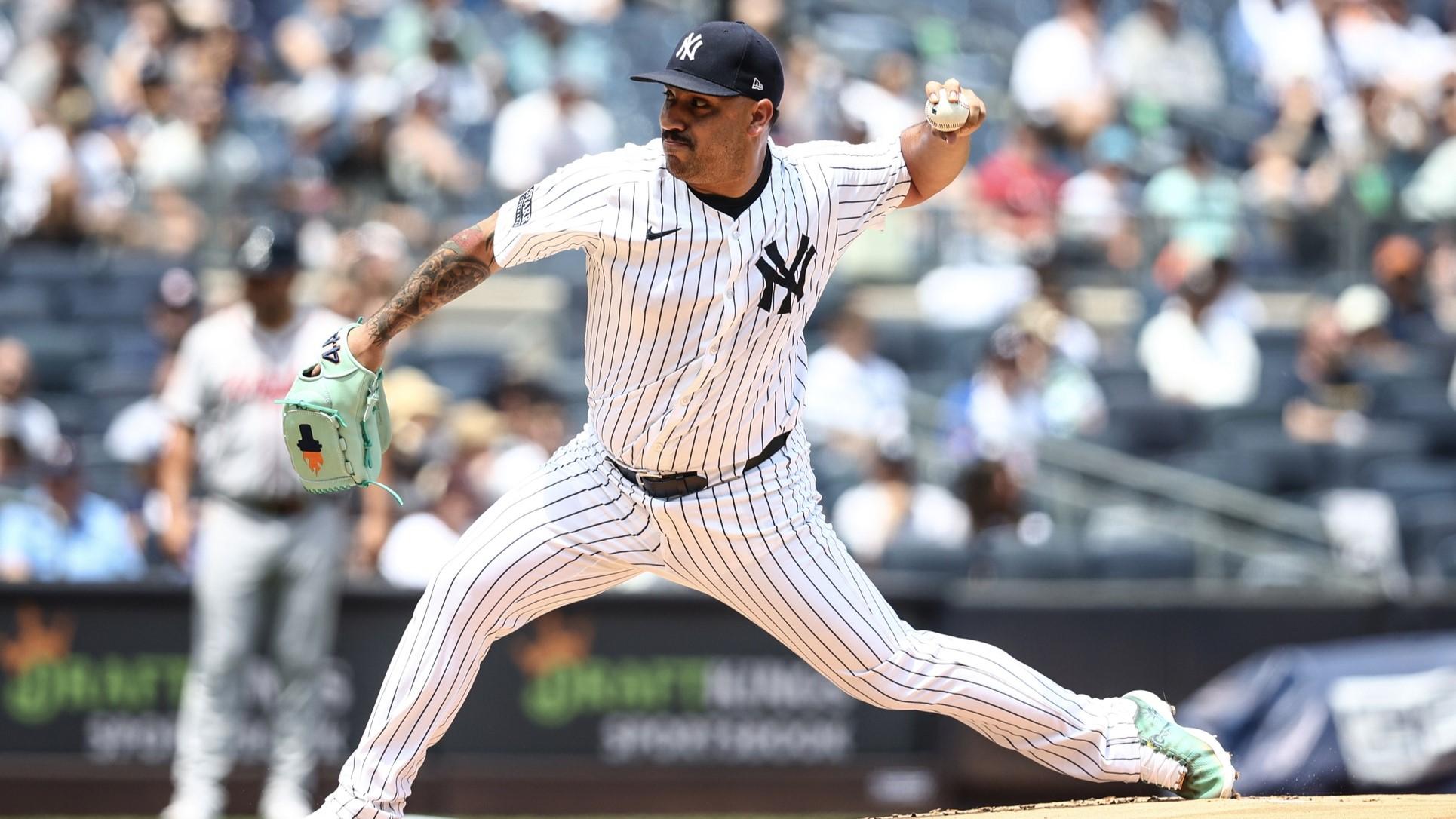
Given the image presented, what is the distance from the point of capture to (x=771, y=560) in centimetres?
432

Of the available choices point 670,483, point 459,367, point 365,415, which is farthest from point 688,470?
point 459,367

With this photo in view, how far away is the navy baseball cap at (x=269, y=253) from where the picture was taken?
708 cm

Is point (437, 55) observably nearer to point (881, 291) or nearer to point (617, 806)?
point (881, 291)

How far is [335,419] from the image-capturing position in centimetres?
423

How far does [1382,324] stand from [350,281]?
581 centimetres

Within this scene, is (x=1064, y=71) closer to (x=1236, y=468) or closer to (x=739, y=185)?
(x=1236, y=468)

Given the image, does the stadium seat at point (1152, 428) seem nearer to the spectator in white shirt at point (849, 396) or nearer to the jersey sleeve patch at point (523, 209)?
the spectator in white shirt at point (849, 396)

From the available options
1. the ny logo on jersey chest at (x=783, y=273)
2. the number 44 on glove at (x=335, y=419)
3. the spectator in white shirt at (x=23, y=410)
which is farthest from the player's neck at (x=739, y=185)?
the spectator in white shirt at (x=23, y=410)

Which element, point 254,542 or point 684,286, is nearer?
point 684,286

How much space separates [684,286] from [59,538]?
485cm

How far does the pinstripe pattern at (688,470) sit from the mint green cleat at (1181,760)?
247 mm

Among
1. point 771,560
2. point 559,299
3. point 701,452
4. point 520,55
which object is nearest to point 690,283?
point 701,452

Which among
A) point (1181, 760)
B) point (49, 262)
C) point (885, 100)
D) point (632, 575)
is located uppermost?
point (885, 100)

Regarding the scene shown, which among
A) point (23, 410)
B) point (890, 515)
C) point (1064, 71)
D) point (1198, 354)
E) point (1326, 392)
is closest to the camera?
point (890, 515)
